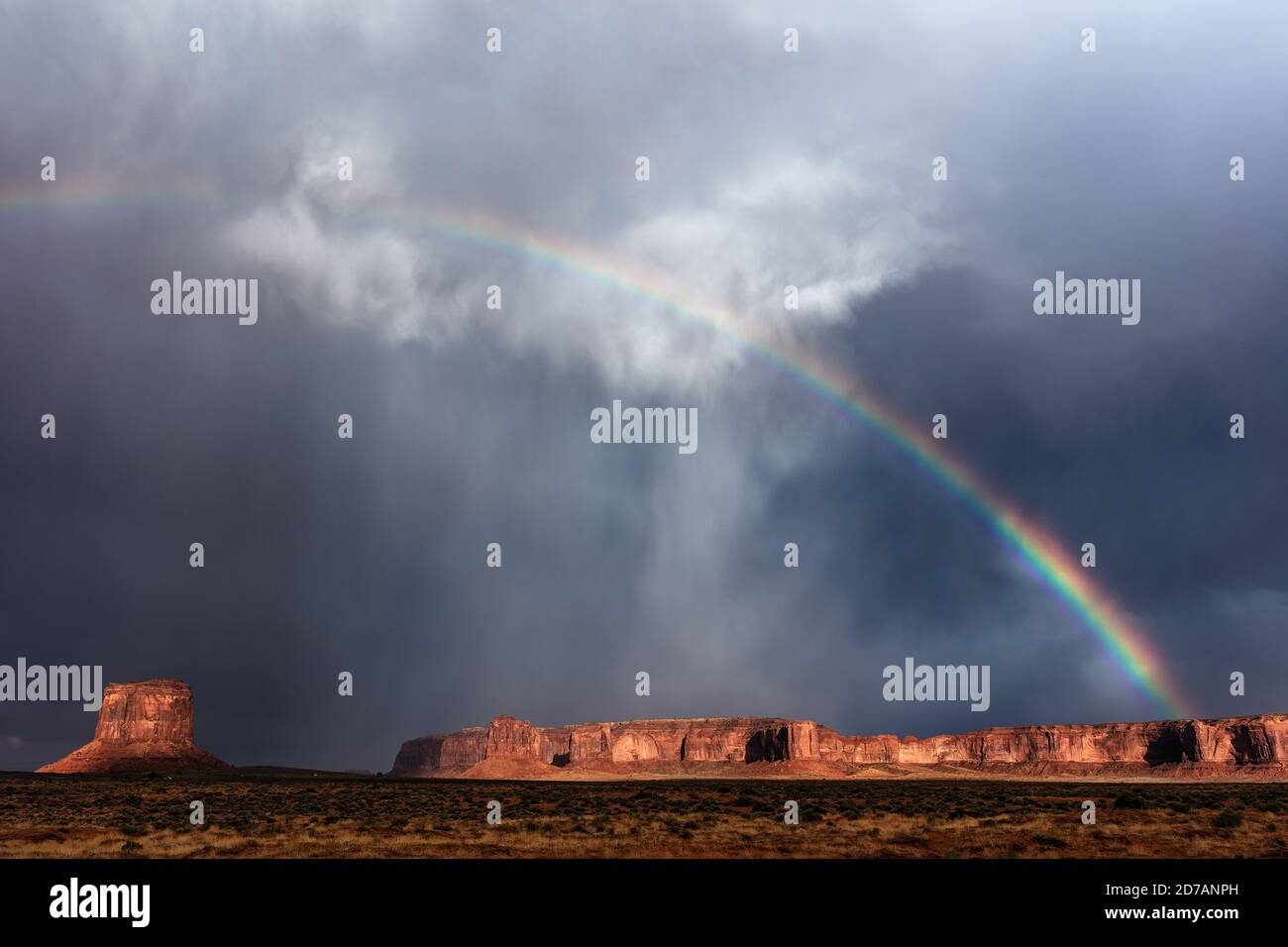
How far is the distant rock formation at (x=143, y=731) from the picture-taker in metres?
188

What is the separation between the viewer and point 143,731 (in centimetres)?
19375

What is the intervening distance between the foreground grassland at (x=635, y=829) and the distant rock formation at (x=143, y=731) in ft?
496

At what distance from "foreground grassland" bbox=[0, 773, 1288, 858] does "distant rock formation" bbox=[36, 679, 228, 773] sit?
15116cm

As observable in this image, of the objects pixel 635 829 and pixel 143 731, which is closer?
pixel 635 829

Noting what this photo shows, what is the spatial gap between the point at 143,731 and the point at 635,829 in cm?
18689

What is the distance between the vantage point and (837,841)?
3319 centimetres

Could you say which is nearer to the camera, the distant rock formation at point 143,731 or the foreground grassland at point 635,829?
the foreground grassland at point 635,829

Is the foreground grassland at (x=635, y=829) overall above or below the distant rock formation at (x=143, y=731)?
above

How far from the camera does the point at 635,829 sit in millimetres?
36688

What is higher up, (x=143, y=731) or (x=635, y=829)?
(x=635, y=829)

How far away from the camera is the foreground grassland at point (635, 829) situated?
1197 inches

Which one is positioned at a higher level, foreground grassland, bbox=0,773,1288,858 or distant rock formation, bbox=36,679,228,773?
foreground grassland, bbox=0,773,1288,858

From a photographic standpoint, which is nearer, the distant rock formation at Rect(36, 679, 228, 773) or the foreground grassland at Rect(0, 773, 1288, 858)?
the foreground grassland at Rect(0, 773, 1288, 858)

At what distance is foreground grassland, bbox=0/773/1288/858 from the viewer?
99.8 ft
